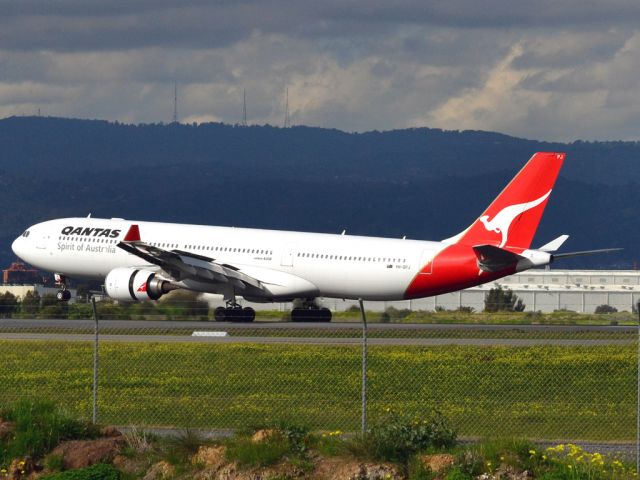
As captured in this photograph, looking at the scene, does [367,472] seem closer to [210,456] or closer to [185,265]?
[210,456]

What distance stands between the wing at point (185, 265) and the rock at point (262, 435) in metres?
34.1

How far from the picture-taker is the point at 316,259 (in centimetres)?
5619

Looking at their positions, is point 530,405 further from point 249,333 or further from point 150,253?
point 150,253

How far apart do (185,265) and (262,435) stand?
34.7 metres

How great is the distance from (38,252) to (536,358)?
30.8 m

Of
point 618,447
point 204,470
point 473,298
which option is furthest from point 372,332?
point 473,298

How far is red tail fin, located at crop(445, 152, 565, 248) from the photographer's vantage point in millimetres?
53969

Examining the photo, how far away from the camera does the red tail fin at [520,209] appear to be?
177 feet

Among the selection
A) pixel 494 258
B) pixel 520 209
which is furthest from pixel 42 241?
pixel 520 209

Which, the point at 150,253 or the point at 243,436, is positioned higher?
the point at 150,253

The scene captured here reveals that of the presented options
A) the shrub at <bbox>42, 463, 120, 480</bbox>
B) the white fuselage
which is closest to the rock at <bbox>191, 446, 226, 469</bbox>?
the shrub at <bbox>42, 463, 120, 480</bbox>

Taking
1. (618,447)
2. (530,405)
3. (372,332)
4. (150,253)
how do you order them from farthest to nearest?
(150,253)
(372,332)
(530,405)
(618,447)

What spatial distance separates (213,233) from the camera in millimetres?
58656

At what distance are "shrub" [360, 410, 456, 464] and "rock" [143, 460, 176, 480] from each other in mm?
2907
